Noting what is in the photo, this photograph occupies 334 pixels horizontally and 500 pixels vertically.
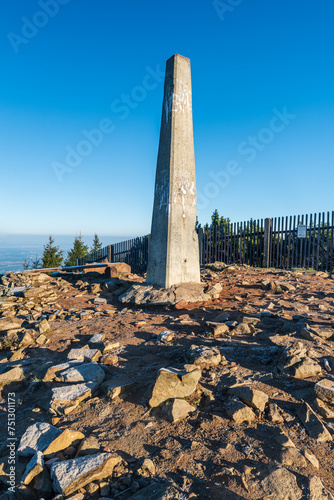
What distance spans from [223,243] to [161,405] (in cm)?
1022

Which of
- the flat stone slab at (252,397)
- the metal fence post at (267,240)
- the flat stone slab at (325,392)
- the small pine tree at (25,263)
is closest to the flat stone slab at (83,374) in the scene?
the flat stone slab at (252,397)

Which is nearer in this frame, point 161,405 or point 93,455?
point 93,455

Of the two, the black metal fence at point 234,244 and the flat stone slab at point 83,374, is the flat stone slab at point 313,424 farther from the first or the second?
the black metal fence at point 234,244

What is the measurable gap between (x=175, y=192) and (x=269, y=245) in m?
5.89

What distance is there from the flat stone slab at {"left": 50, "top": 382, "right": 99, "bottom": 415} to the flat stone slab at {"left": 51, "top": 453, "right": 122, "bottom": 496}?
0.70m

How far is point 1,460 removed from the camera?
1.95 meters

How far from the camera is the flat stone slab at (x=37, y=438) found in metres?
1.98

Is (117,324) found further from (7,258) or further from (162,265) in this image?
(7,258)

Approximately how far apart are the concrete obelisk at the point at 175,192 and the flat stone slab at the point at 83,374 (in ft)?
9.44

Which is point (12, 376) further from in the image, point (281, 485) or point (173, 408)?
point (281, 485)

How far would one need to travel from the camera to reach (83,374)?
2.90 metres

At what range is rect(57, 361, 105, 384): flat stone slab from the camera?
2.83 metres

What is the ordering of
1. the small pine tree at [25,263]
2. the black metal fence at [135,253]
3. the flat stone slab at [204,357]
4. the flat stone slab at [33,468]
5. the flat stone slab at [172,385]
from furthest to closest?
the small pine tree at [25,263] → the black metal fence at [135,253] → the flat stone slab at [204,357] → the flat stone slab at [172,385] → the flat stone slab at [33,468]

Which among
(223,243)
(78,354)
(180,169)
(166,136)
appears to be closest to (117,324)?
(78,354)
